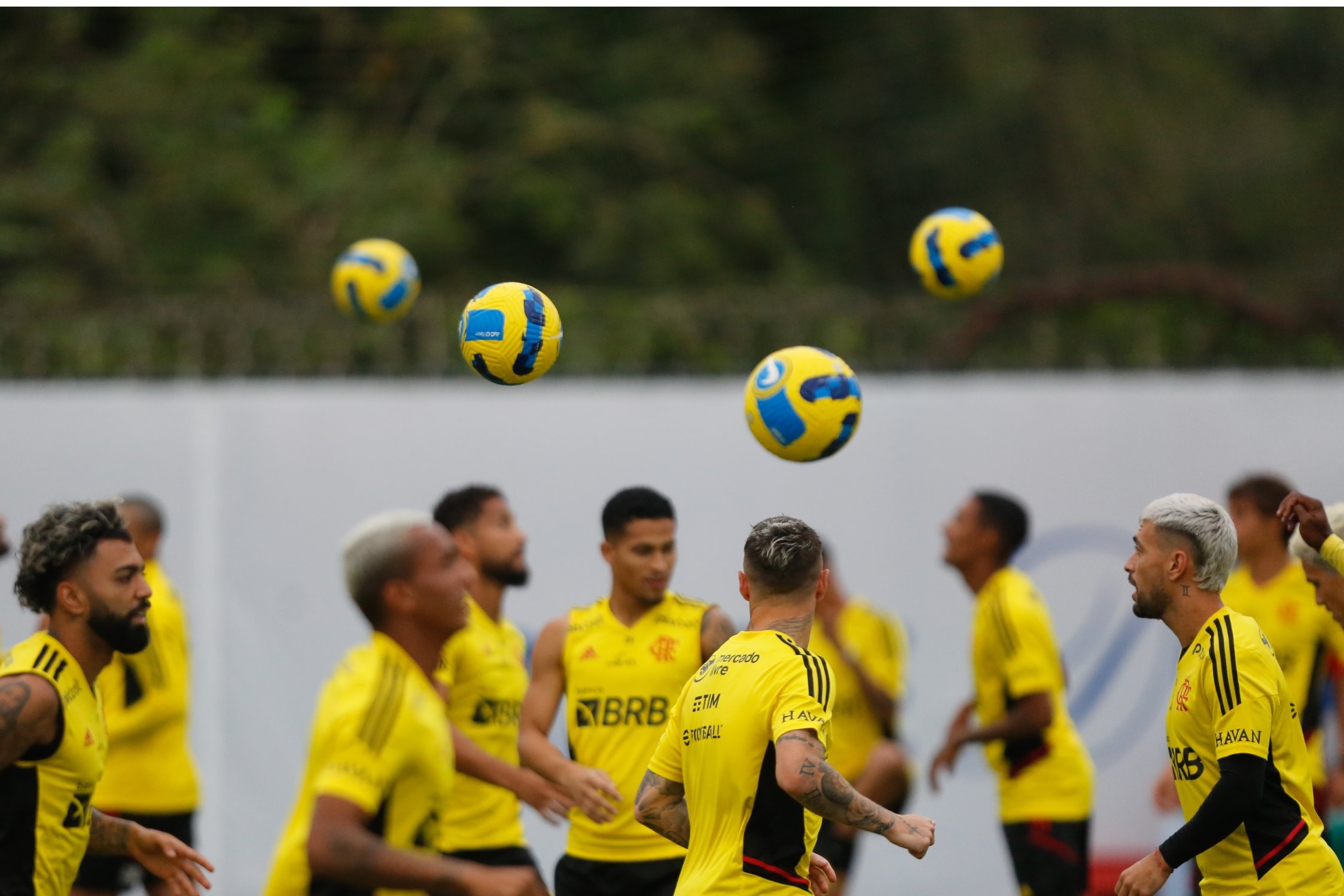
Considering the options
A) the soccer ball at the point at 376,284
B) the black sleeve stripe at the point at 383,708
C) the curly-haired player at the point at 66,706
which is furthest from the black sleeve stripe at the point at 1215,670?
the soccer ball at the point at 376,284

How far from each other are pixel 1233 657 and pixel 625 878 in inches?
104

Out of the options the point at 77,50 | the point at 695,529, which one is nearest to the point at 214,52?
the point at 77,50

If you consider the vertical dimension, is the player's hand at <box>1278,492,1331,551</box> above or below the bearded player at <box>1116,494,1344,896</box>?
above

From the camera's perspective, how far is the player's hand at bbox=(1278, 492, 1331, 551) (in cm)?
511

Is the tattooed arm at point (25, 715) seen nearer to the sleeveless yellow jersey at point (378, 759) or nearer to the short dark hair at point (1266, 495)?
the sleeveless yellow jersey at point (378, 759)

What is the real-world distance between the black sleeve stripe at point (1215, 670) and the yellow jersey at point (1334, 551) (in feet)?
1.82

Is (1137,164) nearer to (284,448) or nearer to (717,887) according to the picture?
(284,448)

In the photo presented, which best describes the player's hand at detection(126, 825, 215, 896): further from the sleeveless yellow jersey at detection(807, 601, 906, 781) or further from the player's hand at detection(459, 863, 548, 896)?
the sleeveless yellow jersey at detection(807, 601, 906, 781)

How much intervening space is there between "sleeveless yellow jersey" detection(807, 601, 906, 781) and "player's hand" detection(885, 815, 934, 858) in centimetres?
376

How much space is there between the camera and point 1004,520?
26.1 feet

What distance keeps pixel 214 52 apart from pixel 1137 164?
15787mm

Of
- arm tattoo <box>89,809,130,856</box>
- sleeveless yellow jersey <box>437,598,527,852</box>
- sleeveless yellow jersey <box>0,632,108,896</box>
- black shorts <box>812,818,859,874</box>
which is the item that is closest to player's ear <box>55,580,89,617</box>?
sleeveless yellow jersey <box>0,632,108,896</box>

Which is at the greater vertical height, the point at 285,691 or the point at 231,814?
the point at 285,691

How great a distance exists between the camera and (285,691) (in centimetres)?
957
